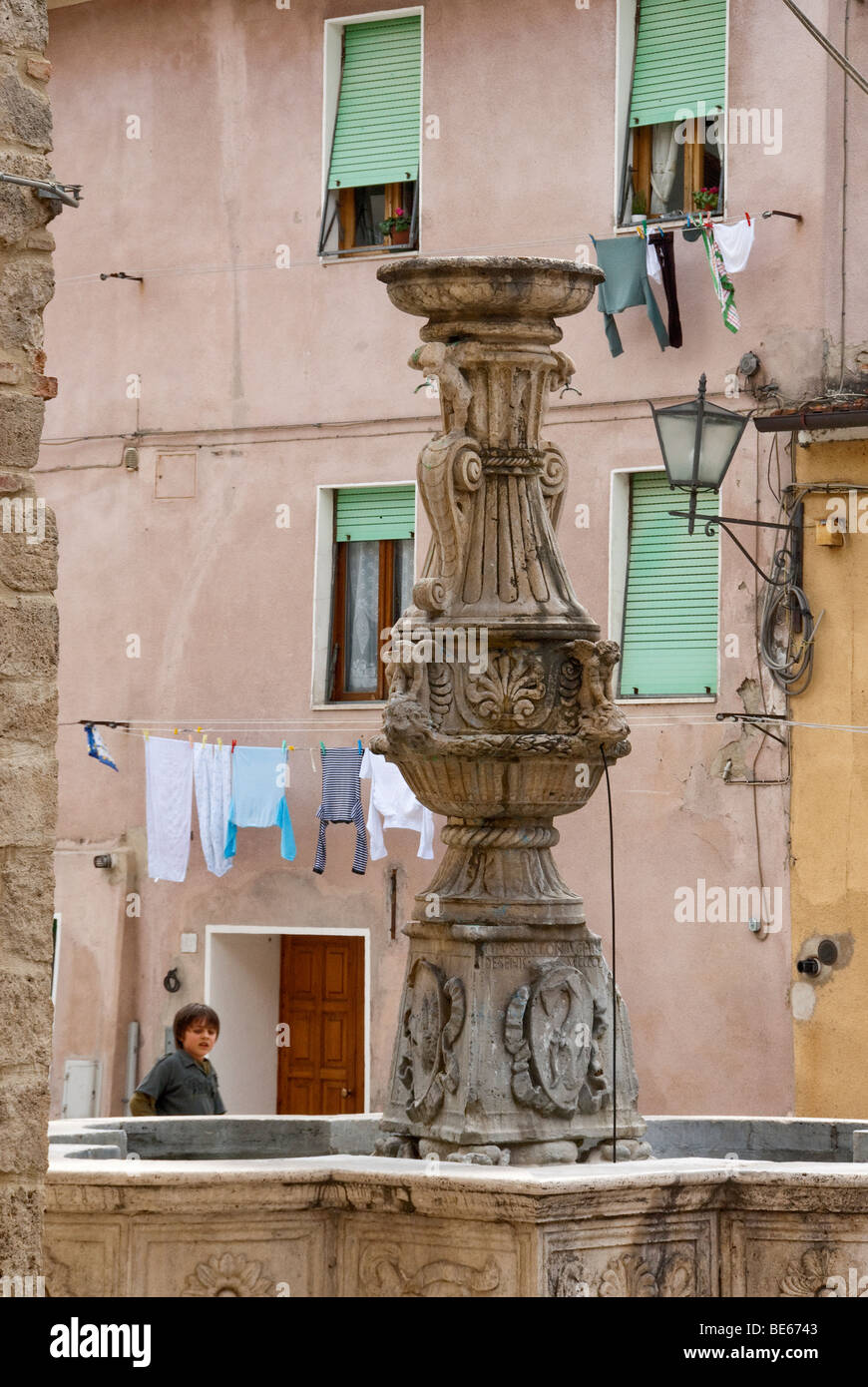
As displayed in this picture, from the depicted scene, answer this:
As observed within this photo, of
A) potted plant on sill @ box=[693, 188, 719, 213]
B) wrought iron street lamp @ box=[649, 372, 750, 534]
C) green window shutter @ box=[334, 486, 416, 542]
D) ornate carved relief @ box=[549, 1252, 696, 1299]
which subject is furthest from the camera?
green window shutter @ box=[334, 486, 416, 542]

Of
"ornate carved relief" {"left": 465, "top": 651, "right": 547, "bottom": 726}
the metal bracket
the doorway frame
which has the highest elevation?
the metal bracket

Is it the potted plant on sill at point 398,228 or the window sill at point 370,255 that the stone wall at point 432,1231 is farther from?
the potted plant on sill at point 398,228

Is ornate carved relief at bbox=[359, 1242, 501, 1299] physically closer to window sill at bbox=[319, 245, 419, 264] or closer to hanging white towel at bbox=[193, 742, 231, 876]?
hanging white towel at bbox=[193, 742, 231, 876]

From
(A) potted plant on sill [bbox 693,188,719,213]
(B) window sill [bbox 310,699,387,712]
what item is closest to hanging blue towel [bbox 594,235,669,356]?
(A) potted plant on sill [bbox 693,188,719,213]

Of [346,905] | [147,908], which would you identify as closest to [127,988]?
[147,908]

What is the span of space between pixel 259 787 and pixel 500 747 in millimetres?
9439

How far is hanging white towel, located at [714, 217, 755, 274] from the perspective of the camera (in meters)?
17.0

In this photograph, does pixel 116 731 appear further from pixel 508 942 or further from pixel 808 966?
pixel 508 942

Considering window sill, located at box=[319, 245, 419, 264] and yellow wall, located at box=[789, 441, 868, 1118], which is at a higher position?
window sill, located at box=[319, 245, 419, 264]

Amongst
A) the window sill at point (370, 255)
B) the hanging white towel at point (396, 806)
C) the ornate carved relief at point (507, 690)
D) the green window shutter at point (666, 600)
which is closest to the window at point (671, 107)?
the window sill at point (370, 255)

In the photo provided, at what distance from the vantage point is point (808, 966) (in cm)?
1652

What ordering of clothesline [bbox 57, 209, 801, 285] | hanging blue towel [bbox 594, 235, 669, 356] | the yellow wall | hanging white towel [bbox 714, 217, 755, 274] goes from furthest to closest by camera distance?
1. clothesline [bbox 57, 209, 801, 285]
2. hanging blue towel [bbox 594, 235, 669, 356]
3. hanging white towel [bbox 714, 217, 755, 274]
4. the yellow wall

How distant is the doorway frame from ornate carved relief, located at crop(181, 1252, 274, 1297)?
383 inches

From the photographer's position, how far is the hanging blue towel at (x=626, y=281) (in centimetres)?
1738
